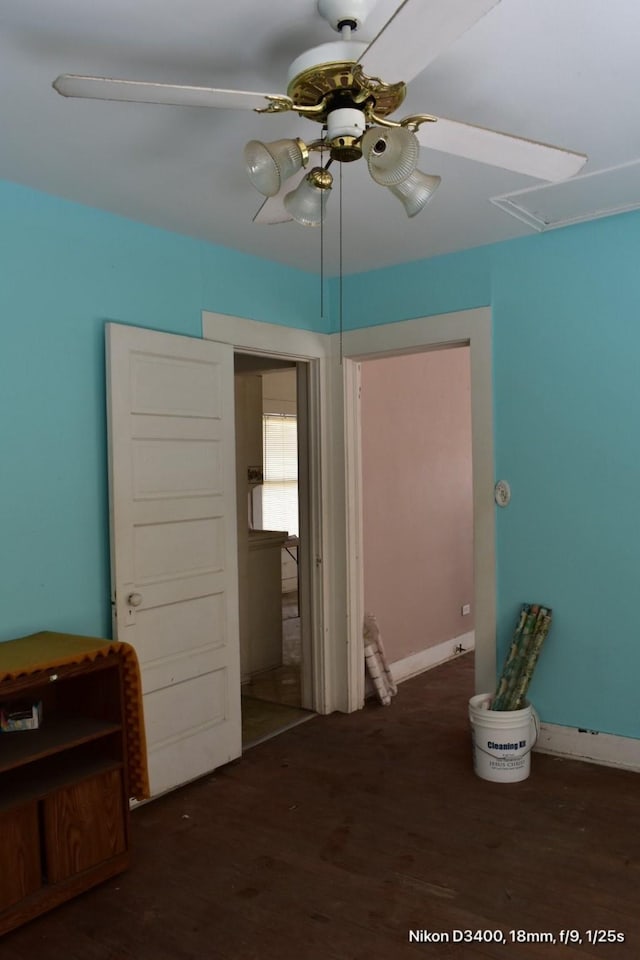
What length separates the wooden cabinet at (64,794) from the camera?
8.07 ft

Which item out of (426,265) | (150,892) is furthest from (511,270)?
(150,892)

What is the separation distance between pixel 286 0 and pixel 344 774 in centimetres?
316

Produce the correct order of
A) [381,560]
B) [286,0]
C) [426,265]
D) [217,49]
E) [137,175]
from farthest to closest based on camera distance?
[381,560] < [426,265] < [137,175] < [217,49] < [286,0]

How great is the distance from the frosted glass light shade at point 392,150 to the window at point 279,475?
6515 mm

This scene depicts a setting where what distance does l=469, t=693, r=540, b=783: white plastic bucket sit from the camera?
3.44 meters

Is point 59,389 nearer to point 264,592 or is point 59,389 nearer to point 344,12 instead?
Answer: point 344,12

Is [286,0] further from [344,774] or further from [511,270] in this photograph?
[344,774]

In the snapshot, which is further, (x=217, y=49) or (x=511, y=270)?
(x=511, y=270)

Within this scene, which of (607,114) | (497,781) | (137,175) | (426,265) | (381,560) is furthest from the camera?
(381,560)

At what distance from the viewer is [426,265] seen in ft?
13.6

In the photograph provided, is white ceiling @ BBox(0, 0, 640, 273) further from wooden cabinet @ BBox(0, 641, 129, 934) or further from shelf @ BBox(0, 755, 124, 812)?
shelf @ BBox(0, 755, 124, 812)

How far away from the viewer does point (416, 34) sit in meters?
1.53

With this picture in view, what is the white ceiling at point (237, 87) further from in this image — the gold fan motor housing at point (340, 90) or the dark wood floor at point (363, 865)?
the dark wood floor at point (363, 865)

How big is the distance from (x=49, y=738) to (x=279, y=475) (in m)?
5.98
